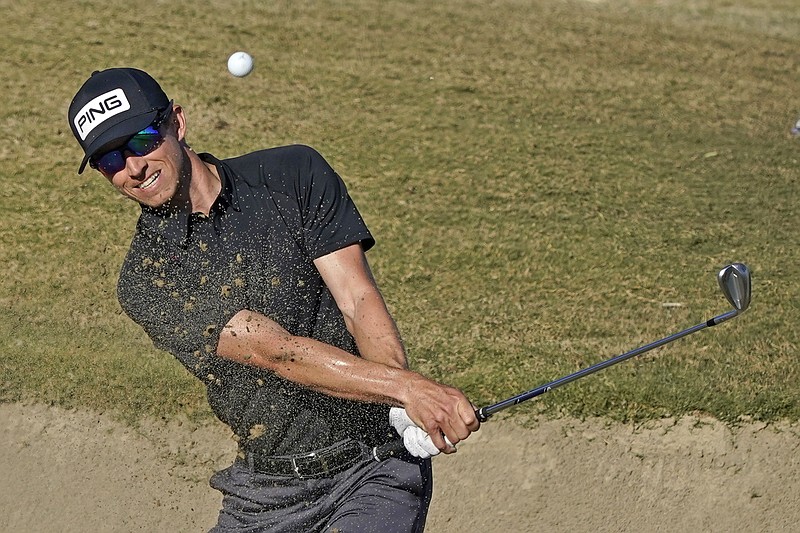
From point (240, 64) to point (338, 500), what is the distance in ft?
24.1

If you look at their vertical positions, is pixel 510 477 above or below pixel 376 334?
below

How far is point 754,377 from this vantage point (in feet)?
22.9

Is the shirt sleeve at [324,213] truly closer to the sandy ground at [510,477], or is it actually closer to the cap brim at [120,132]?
the cap brim at [120,132]

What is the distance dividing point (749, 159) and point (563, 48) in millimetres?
2902

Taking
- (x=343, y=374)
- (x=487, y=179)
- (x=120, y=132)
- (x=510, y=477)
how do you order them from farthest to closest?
(x=487, y=179) < (x=510, y=477) < (x=120, y=132) < (x=343, y=374)

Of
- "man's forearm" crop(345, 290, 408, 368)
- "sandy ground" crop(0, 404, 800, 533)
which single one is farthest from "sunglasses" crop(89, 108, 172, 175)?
"sandy ground" crop(0, 404, 800, 533)

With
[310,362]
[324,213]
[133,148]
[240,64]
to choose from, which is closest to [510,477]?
[324,213]

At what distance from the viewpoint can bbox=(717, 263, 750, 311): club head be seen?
4.16m

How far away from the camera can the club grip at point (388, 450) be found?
4.07 metres

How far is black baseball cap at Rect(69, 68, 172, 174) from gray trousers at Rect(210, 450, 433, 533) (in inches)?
50.7

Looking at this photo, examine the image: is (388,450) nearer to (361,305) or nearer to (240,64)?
(361,305)

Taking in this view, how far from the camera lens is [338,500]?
409 cm

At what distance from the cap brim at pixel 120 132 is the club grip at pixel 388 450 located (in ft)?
4.55

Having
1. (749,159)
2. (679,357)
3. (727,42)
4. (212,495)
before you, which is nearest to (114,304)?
(212,495)
